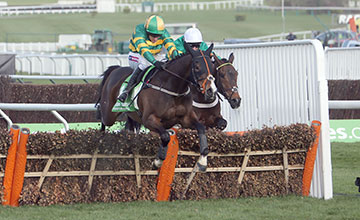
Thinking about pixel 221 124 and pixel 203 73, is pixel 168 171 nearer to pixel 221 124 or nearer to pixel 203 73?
pixel 203 73

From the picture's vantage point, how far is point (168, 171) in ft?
22.3

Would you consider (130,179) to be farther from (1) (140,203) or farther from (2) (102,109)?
(2) (102,109)

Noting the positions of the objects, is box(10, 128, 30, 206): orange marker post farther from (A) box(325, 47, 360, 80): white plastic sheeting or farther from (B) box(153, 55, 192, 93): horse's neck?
(A) box(325, 47, 360, 80): white plastic sheeting

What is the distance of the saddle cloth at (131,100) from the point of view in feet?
24.9

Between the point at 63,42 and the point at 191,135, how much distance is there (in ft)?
116

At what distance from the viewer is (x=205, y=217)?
19.9 feet

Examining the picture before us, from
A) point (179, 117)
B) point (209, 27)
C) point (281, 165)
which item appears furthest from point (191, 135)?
point (209, 27)

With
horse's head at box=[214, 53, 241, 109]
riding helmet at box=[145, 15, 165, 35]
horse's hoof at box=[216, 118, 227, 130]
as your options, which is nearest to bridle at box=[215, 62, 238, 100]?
horse's head at box=[214, 53, 241, 109]

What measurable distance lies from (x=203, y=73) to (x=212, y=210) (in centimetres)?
124

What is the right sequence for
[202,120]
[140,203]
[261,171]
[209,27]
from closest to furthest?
[140,203] < [261,171] < [202,120] < [209,27]

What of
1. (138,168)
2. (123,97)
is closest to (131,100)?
(123,97)

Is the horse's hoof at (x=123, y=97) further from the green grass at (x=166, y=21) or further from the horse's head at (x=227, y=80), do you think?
the green grass at (x=166, y=21)

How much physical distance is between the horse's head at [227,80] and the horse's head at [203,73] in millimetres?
604

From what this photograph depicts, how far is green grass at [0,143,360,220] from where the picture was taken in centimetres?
609
